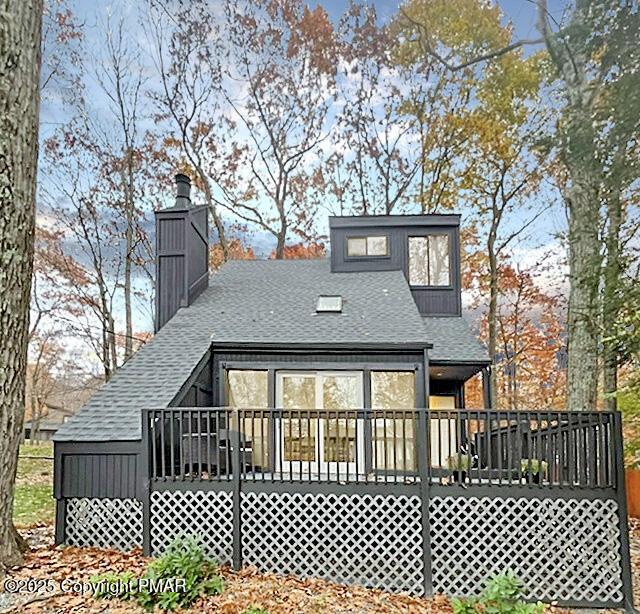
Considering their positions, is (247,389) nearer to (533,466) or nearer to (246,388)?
(246,388)

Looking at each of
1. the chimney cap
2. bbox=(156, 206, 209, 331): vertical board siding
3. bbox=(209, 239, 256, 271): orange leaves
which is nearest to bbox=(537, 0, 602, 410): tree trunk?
bbox=(156, 206, 209, 331): vertical board siding

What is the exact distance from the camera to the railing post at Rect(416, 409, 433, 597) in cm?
573

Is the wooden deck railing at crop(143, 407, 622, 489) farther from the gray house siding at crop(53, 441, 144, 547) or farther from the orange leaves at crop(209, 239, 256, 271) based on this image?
the orange leaves at crop(209, 239, 256, 271)

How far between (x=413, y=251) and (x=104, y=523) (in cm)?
841

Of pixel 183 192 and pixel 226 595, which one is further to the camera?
pixel 183 192

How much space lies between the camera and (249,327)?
9.27 metres

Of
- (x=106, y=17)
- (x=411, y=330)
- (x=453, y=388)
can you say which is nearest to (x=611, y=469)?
(x=411, y=330)

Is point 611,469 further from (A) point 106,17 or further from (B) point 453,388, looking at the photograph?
(A) point 106,17

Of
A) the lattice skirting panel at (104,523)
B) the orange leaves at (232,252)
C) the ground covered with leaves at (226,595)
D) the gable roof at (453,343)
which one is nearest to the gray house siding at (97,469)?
the lattice skirting panel at (104,523)

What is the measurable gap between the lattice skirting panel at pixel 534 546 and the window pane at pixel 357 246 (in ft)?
24.1

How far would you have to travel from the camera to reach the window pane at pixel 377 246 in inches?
484

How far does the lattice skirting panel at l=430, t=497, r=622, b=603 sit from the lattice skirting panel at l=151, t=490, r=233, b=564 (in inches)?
91.4

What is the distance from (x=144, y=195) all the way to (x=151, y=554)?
1423 centimetres

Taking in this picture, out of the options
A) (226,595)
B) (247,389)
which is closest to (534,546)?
(226,595)
